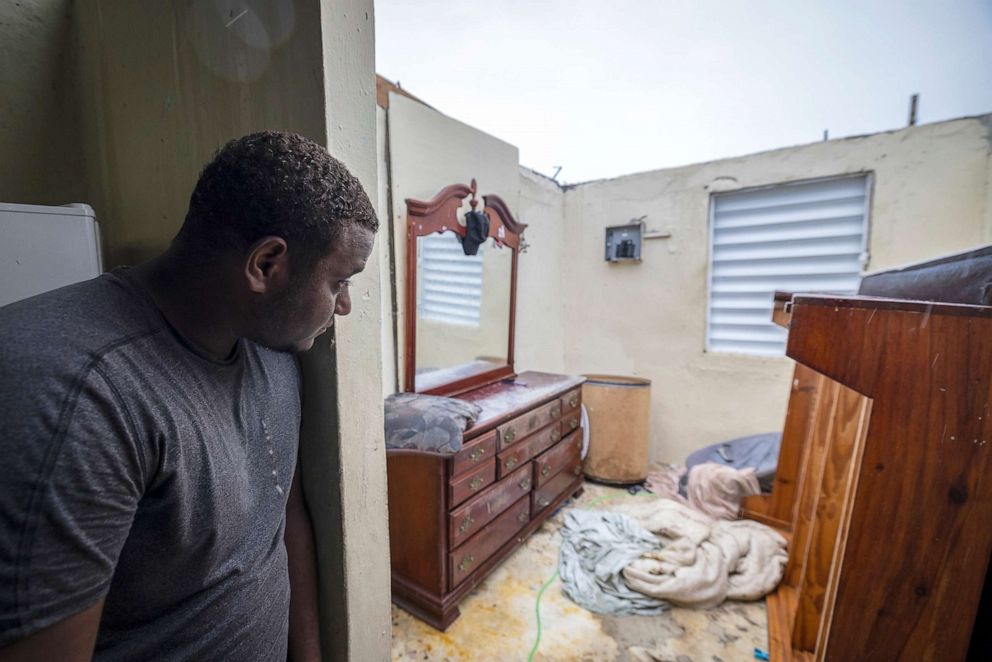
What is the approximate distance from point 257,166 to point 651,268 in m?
2.90

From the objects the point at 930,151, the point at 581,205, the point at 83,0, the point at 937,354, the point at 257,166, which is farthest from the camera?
the point at 581,205

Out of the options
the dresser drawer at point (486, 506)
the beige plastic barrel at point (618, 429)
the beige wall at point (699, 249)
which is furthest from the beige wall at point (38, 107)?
the beige wall at point (699, 249)

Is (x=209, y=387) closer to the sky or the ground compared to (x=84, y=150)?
closer to the ground

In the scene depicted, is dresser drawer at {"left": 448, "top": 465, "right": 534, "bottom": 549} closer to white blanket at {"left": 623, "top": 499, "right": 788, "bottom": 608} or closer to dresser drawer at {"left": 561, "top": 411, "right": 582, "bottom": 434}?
dresser drawer at {"left": 561, "top": 411, "right": 582, "bottom": 434}

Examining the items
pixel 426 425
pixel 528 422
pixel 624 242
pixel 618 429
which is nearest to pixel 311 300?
pixel 426 425

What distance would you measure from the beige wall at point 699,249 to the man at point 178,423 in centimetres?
275

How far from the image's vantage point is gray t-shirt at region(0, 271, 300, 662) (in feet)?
1.31

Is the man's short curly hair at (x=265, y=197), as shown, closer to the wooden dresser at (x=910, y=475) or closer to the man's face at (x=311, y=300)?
the man's face at (x=311, y=300)

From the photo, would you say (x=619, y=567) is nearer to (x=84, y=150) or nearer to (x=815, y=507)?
(x=815, y=507)

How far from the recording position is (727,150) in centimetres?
261

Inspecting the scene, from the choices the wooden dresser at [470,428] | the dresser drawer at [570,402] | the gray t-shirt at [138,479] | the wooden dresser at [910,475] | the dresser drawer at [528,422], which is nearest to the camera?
the gray t-shirt at [138,479]

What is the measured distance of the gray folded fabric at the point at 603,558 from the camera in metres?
Answer: 1.77

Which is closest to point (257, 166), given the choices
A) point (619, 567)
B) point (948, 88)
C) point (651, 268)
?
point (619, 567)

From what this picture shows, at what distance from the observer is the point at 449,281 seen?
2141 millimetres
